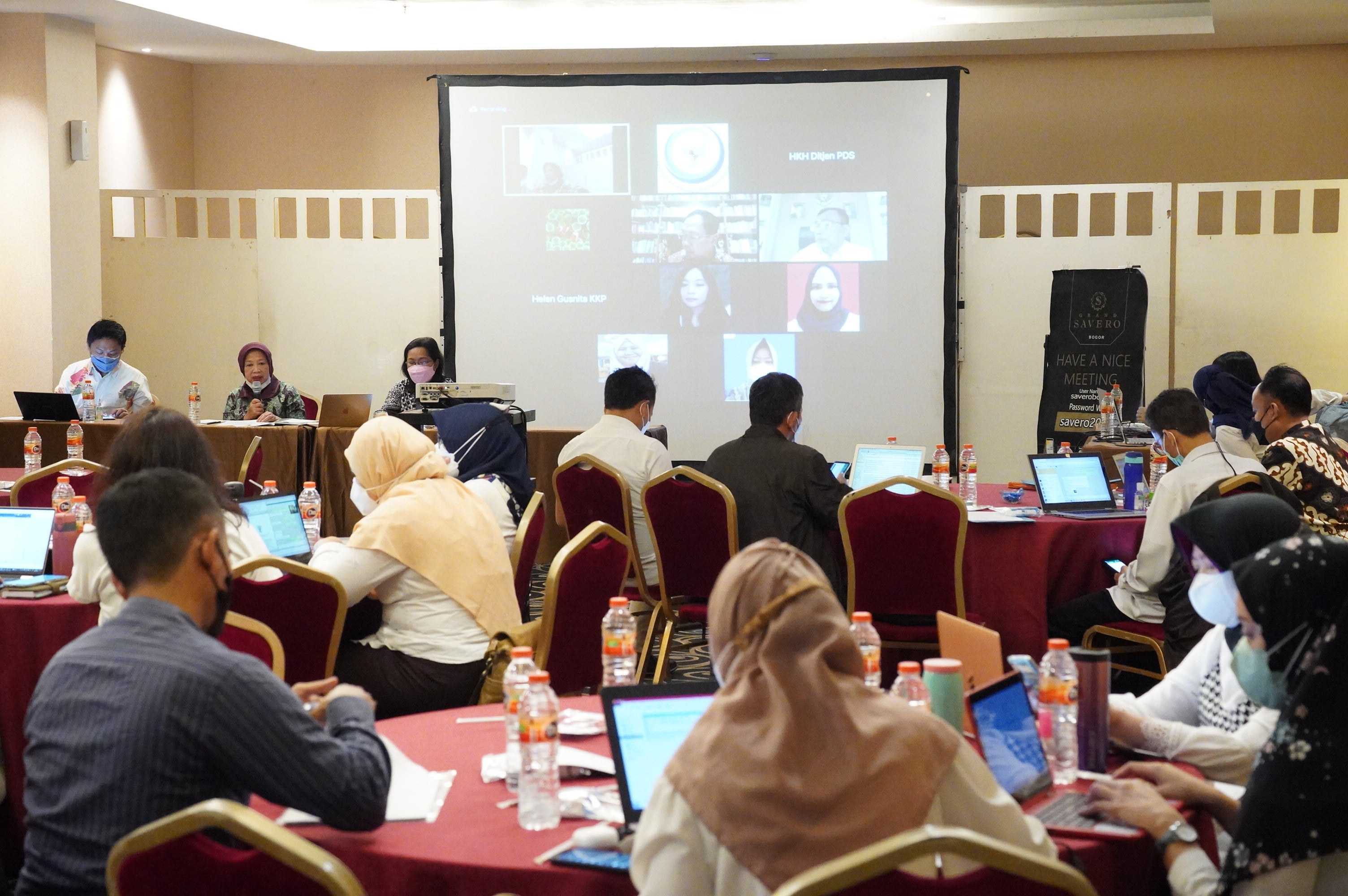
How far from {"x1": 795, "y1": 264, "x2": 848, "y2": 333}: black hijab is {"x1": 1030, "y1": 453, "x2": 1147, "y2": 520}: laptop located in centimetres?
367

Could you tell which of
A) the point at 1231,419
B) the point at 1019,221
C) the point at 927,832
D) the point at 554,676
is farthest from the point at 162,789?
the point at 1019,221

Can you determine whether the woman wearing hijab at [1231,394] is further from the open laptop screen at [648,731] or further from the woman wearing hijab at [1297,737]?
the open laptop screen at [648,731]

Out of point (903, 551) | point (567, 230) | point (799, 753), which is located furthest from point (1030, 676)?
point (567, 230)

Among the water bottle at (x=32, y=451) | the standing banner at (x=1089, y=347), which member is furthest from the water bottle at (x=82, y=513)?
the standing banner at (x=1089, y=347)

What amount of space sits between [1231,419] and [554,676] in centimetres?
443

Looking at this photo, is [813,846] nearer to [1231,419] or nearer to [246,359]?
[1231,419]

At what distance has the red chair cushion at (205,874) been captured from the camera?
4.82ft

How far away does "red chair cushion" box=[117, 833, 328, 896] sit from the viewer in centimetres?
147

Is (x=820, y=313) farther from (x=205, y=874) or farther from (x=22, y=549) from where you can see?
(x=205, y=874)

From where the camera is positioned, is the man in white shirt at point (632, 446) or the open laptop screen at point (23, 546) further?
the man in white shirt at point (632, 446)

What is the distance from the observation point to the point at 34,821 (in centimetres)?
184

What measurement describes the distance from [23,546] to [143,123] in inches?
280

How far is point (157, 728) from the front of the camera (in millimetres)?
1728

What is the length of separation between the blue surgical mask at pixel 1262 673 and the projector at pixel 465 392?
5.34 meters
